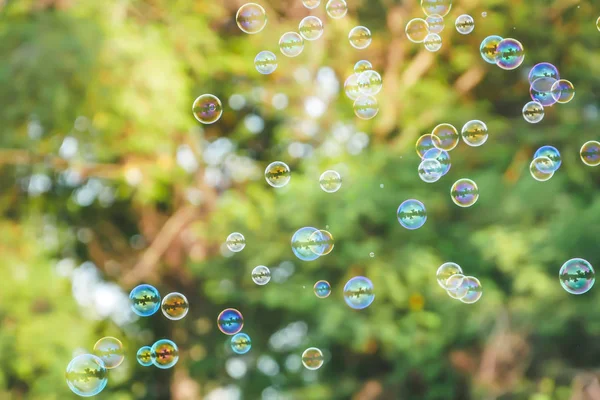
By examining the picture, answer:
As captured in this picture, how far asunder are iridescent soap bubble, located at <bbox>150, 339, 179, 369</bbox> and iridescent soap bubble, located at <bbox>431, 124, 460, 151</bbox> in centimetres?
156

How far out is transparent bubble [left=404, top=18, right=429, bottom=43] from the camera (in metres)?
4.34

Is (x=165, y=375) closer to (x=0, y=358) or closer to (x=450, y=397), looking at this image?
(x=0, y=358)

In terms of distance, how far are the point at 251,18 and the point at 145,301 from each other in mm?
1541

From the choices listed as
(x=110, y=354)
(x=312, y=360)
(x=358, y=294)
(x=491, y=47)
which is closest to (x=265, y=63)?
(x=491, y=47)

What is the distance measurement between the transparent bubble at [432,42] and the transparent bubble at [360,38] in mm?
313

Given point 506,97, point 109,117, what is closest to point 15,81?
point 109,117

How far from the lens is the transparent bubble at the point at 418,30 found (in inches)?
171

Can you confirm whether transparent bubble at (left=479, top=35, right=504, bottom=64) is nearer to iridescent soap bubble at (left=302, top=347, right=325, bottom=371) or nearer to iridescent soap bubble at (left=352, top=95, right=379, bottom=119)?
iridescent soap bubble at (left=352, top=95, right=379, bottom=119)

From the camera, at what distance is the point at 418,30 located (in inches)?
172

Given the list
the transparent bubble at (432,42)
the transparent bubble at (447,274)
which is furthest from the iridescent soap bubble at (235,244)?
the transparent bubble at (432,42)

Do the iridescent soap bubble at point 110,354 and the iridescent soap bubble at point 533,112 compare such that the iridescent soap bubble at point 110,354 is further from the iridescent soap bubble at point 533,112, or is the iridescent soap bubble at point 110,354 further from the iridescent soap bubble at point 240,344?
the iridescent soap bubble at point 533,112

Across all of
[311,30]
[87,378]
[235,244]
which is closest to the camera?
[87,378]

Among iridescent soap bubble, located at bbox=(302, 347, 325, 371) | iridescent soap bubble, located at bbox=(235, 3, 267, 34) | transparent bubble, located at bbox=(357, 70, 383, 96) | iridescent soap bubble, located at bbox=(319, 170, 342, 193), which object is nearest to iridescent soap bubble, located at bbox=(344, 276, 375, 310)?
iridescent soap bubble, located at bbox=(302, 347, 325, 371)

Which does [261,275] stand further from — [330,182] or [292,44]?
[292,44]
